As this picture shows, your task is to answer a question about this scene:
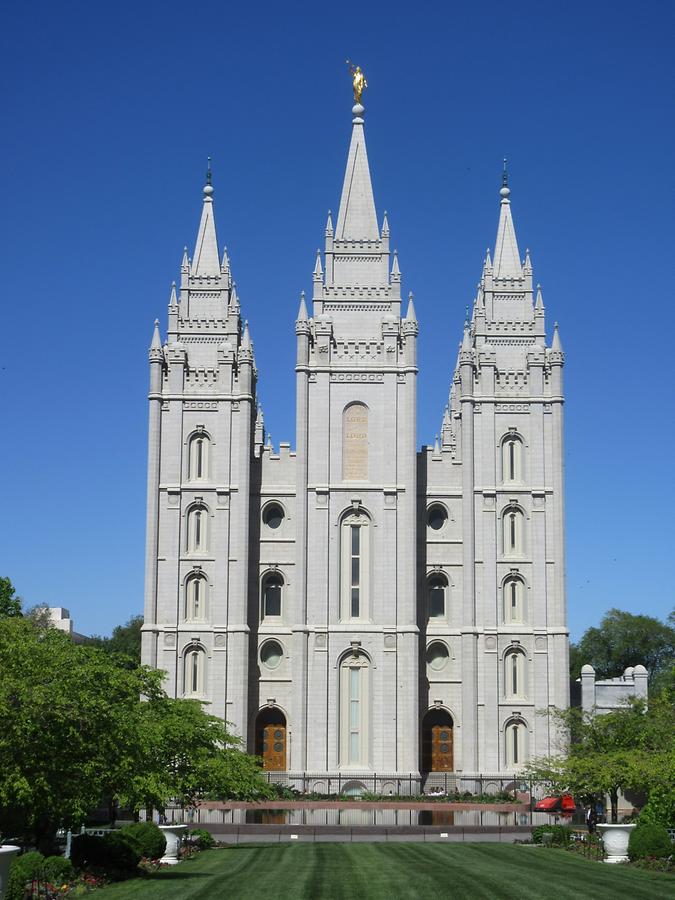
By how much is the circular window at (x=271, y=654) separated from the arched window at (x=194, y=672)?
10.8 feet

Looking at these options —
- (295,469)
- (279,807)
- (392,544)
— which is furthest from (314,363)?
(279,807)

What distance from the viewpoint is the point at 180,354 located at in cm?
7294

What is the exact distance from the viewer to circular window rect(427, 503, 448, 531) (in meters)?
72.7

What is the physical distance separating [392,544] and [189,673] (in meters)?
12.3

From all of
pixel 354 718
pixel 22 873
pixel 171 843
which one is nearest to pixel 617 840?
pixel 171 843

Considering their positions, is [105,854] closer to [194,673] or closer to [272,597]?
[194,673]

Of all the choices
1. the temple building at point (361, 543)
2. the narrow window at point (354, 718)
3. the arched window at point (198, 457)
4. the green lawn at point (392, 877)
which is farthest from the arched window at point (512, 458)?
the green lawn at point (392, 877)

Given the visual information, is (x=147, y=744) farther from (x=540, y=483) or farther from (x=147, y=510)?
(x=540, y=483)

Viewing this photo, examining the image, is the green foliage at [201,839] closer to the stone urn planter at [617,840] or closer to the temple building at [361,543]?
the stone urn planter at [617,840]

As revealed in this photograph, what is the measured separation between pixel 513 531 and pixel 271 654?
14.2 meters

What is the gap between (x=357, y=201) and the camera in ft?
249

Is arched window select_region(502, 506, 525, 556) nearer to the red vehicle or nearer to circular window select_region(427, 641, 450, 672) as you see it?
circular window select_region(427, 641, 450, 672)

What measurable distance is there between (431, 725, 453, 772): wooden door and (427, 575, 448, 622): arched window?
5862 mm

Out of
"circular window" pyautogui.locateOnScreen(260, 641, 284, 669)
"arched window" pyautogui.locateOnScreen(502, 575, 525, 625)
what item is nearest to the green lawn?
"circular window" pyautogui.locateOnScreen(260, 641, 284, 669)
